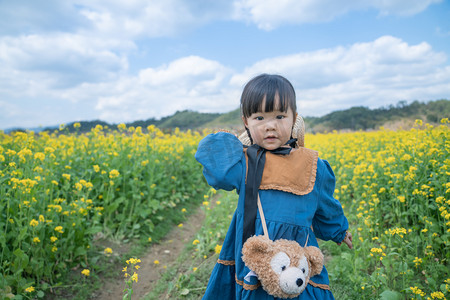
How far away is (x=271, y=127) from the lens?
1.62 m

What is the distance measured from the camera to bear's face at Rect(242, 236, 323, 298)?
1438mm

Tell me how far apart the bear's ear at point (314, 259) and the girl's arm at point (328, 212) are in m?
0.25

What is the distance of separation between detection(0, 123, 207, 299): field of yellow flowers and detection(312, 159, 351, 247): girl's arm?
8.09 ft

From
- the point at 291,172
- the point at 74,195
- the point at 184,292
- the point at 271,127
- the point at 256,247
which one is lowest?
the point at 184,292

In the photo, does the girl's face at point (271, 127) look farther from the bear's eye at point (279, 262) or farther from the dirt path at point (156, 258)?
the dirt path at point (156, 258)

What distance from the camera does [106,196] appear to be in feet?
15.3

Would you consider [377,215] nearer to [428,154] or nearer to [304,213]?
[428,154]

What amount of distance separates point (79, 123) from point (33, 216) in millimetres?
2681

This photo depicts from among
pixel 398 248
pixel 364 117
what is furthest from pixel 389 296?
pixel 364 117

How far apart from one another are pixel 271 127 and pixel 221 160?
30 cm

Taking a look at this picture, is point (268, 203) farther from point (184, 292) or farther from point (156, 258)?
point (156, 258)

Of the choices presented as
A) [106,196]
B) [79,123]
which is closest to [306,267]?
[106,196]

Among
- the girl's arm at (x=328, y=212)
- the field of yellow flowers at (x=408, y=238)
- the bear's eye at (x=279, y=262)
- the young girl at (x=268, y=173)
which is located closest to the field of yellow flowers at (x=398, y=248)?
the field of yellow flowers at (x=408, y=238)

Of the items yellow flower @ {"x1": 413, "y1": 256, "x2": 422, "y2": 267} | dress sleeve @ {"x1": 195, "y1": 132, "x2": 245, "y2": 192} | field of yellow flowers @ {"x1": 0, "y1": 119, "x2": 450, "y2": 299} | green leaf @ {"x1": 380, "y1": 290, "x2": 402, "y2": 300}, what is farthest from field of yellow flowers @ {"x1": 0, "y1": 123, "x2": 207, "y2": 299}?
yellow flower @ {"x1": 413, "y1": 256, "x2": 422, "y2": 267}
